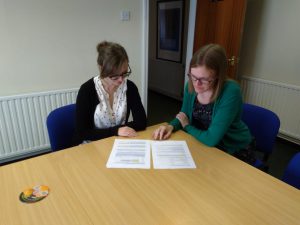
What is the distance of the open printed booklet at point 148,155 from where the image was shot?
1.13 metres

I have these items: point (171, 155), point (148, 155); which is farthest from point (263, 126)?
point (148, 155)

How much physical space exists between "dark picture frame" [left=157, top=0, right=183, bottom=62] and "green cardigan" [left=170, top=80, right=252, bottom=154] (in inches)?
123

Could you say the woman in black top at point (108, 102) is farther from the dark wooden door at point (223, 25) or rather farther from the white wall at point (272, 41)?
the white wall at point (272, 41)

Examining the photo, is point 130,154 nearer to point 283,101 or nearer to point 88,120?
point 88,120

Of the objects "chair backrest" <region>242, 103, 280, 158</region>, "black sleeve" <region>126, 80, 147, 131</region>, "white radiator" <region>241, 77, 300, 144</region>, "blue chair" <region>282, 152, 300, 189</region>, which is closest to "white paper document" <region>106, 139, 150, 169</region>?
"black sleeve" <region>126, 80, 147, 131</region>

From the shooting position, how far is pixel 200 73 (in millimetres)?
1267

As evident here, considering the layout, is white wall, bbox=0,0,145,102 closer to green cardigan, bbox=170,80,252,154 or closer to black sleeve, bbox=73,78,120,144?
black sleeve, bbox=73,78,120,144

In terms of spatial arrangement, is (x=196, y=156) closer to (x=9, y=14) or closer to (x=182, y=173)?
(x=182, y=173)

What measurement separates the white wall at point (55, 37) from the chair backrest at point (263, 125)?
169 cm

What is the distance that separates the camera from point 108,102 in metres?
1.54

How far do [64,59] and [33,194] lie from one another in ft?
5.89

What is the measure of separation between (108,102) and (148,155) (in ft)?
1.67

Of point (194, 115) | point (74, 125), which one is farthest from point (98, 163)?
point (194, 115)

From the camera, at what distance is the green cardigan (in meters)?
1.28
